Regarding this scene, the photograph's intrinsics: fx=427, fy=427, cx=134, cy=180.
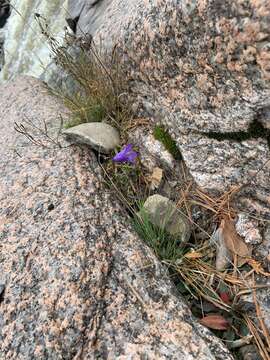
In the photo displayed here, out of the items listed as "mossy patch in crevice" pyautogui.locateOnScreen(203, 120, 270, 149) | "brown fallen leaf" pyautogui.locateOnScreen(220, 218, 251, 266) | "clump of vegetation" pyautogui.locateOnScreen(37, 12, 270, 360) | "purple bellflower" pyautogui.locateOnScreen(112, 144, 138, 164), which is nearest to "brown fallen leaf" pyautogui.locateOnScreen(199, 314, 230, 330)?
"clump of vegetation" pyautogui.locateOnScreen(37, 12, 270, 360)

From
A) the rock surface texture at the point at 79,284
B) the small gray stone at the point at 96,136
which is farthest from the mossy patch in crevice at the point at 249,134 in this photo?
the small gray stone at the point at 96,136

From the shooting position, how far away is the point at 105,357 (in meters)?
1.67

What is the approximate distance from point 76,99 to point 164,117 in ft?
3.57

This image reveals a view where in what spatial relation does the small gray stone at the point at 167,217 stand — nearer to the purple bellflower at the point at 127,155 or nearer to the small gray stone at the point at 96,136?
the purple bellflower at the point at 127,155

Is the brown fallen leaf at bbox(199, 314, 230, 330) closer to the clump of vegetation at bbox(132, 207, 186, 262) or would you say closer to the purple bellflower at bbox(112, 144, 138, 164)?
the clump of vegetation at bbox(132, 207, 186, 262)

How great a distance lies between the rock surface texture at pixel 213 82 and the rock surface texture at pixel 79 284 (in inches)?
22.3

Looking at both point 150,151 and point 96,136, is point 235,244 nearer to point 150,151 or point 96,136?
point 150,151

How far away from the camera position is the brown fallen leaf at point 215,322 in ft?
6.08

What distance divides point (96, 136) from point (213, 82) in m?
0.91

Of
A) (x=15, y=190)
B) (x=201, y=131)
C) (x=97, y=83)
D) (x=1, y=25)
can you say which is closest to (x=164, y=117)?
(x=201, y=131)

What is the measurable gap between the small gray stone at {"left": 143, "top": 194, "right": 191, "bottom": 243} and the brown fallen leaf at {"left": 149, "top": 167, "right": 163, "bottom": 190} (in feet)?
0.69

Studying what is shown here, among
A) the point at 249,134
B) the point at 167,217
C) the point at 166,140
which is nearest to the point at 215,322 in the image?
the point at 167,217

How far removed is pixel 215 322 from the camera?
6.12ft

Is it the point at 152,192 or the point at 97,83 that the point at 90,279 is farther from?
the point at 97,83
